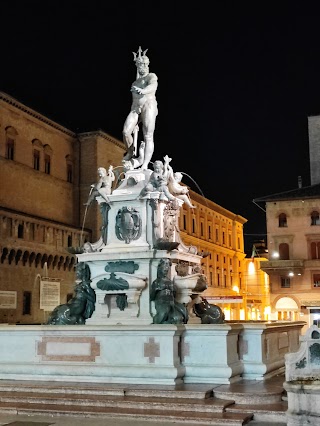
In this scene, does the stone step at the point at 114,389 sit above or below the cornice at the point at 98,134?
below

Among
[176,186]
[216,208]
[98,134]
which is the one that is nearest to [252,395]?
[176,186]

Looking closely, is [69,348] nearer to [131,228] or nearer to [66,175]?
[131,228]

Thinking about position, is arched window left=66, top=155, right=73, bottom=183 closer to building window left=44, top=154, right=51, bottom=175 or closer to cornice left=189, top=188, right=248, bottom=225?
building window left=44, top=154, right=51, bottom=175

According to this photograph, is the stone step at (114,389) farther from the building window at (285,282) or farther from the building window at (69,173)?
the building window at (69,173)

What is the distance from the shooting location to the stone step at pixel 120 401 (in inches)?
337

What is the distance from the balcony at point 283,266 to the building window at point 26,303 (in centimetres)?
1802

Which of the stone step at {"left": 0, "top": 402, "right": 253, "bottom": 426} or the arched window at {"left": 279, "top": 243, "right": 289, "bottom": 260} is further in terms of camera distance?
the arched window at {"left": 279, "top": 243, "right": 289, "bottom": 260}

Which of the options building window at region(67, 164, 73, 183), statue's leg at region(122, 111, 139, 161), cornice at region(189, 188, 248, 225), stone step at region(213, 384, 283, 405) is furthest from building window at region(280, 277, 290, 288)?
stone step at region(213, 384, 283, 405)

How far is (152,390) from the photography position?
9.35 m

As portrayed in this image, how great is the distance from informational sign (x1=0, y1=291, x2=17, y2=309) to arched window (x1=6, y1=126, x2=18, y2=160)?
10779mm

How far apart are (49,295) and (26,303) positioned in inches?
97.1

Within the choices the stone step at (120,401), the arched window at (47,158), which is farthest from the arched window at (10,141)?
the stone step at (120,401)

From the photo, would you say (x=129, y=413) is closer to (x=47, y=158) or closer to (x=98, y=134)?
(x=47, y=158)

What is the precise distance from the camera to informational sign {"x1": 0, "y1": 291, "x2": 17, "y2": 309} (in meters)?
37.7
